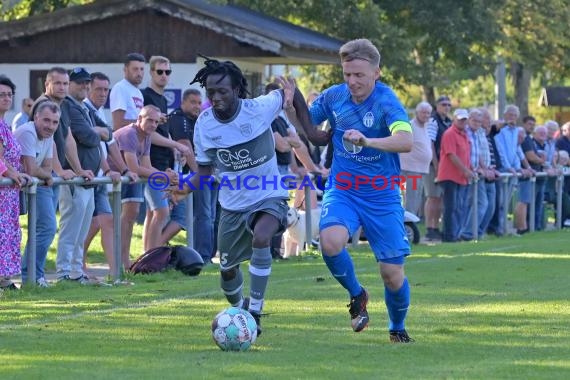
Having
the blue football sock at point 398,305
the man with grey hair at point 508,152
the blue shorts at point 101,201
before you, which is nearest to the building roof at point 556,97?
the man with grey hair at point 508,152

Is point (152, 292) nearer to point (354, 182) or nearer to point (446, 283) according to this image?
point (446, 283)

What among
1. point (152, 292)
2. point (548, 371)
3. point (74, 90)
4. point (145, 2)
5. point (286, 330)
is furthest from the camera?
point (145, 2)

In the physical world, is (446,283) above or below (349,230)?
below

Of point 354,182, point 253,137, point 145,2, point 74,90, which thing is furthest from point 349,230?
point 145,2

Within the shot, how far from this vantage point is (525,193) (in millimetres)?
24688

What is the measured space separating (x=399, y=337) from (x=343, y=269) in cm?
62

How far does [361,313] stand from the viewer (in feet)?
32.0

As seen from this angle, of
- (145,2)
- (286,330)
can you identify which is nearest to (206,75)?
(286,330)

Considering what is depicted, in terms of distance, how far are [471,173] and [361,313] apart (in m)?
11.9

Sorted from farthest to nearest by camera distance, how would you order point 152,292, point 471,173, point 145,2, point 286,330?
point 145,2, point 471,173, point 152,292, point 286,330

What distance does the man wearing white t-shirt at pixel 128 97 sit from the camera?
16125mm

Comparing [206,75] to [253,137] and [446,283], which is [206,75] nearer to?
[253,137]

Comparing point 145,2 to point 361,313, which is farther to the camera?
point 145,2

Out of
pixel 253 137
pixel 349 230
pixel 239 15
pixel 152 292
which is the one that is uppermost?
pixel 239 15
